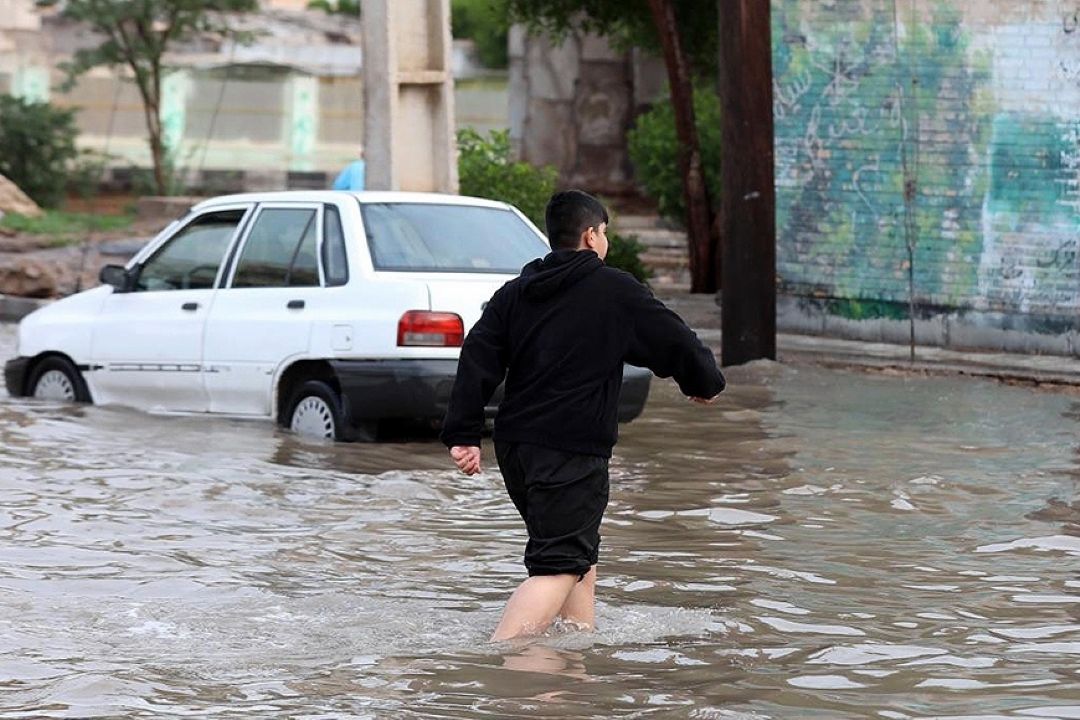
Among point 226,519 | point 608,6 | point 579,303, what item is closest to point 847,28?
point 608,6

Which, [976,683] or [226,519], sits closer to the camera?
[976,683]

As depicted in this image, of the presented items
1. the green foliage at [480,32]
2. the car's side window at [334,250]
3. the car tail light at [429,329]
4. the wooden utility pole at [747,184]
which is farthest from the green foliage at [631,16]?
the green foliage at [480,32]

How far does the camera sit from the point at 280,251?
12320 mm

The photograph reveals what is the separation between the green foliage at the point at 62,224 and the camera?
28.3 m

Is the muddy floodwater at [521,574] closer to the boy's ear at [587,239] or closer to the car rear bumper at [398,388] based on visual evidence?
the car rear bumper at [398,388]

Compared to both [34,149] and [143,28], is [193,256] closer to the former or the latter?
[143,28]

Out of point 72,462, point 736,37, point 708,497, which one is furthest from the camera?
point 736,37

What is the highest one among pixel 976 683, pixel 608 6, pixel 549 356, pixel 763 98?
pixel 608 6

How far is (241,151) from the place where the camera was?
44500 mm

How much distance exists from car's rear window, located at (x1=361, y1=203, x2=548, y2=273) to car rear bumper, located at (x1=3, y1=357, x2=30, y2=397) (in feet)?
9.82

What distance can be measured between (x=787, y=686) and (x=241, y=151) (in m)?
39.0

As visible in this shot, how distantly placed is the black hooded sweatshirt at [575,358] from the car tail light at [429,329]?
15.0 ft

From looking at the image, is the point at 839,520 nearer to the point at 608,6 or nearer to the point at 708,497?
the point at 708,497

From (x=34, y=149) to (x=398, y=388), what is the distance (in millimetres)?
26766
